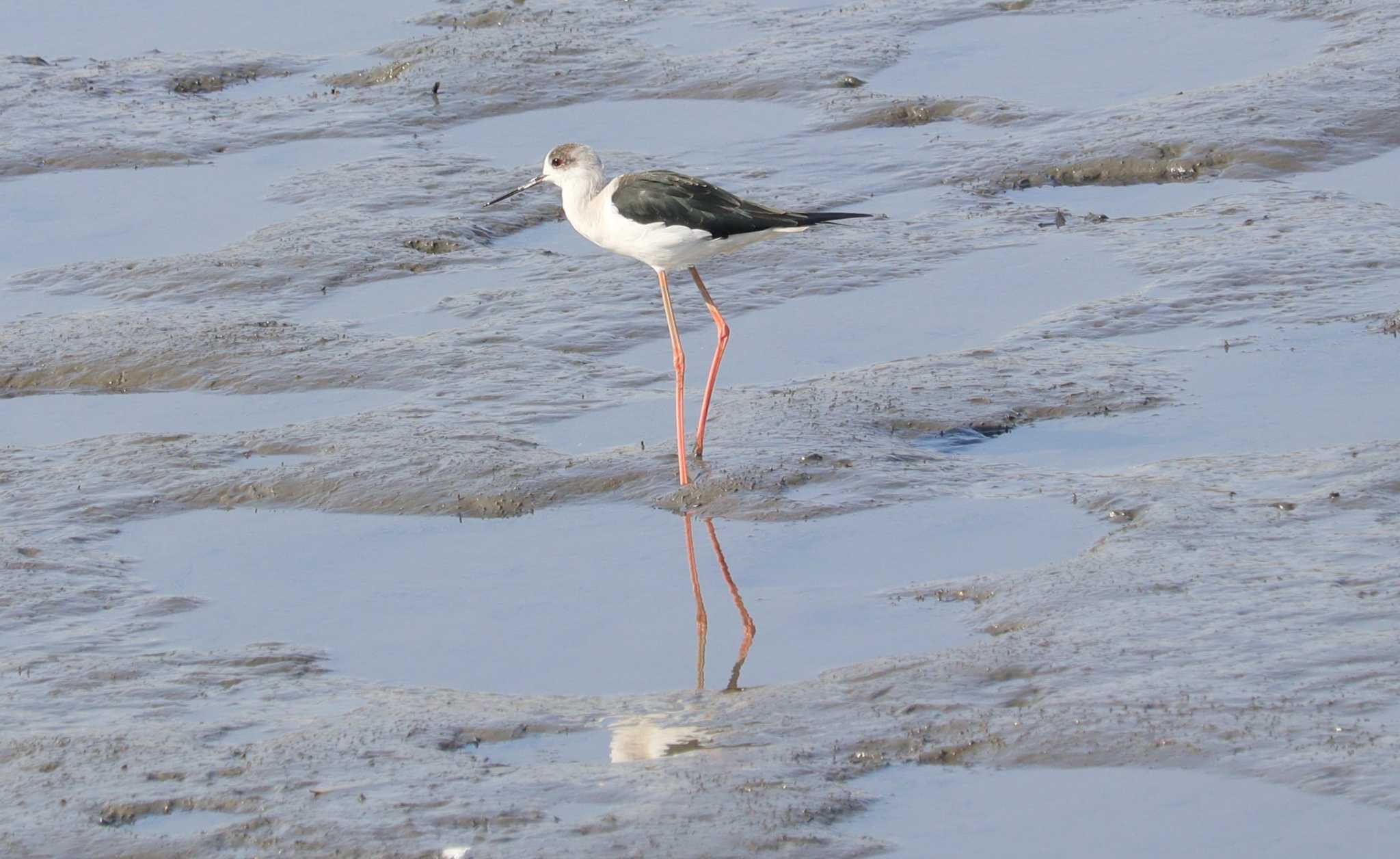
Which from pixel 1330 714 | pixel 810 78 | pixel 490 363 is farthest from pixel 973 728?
pixel 810 78

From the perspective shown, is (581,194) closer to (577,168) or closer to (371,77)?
(577,168)

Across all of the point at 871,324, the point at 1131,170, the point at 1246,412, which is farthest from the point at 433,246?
the point at 1246,412

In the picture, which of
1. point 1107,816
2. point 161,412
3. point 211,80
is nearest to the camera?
point 1107,816

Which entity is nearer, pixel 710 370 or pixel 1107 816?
pixel 1107 816

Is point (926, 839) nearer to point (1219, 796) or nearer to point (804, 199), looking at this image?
point (1219, 796)

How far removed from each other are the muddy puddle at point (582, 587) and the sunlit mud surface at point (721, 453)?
2cm

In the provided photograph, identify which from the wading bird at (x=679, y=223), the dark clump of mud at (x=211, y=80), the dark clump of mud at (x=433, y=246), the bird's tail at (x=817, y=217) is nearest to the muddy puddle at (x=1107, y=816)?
the wading bird at (x=679, y=223)

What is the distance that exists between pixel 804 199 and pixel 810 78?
7.66 ft

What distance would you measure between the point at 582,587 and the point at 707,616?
18.9 inches

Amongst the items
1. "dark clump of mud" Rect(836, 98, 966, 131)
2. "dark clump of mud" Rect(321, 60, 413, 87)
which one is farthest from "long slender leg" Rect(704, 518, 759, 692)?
"dark clump of mud" Rect(321, 60, 413, 87)

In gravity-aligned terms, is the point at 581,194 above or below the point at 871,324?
above

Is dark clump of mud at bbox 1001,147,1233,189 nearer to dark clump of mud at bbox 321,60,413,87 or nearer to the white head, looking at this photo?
the white head

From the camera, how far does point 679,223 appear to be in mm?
7184

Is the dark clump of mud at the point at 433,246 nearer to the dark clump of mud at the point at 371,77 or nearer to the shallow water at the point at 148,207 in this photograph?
the shallow water at the point at 148,207
